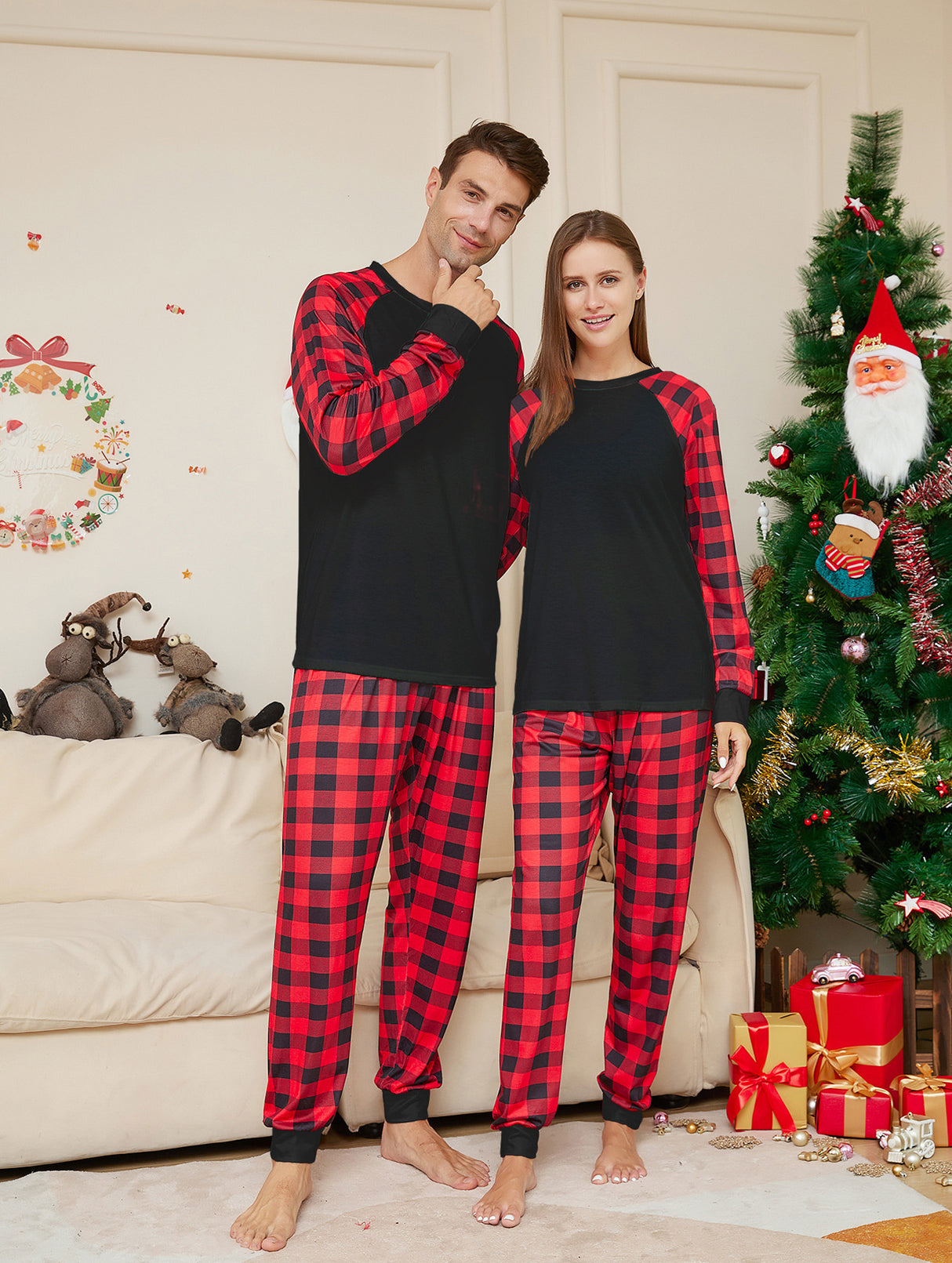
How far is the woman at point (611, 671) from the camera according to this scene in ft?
5.49

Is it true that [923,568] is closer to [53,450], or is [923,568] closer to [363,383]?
[363,383]

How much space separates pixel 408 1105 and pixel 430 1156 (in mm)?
85

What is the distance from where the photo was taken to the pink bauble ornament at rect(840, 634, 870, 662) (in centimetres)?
224

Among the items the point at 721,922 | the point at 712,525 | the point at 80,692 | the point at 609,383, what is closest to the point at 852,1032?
the point at 721,922

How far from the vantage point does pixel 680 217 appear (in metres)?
3.07

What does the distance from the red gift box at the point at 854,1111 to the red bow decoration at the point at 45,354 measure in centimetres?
232

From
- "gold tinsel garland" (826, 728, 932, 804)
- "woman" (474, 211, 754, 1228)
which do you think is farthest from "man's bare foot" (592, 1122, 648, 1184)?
"gold tinsel garland" (826, 728, 932, 804)

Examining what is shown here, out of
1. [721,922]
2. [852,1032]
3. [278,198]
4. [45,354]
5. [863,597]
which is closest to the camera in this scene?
[852,1032]

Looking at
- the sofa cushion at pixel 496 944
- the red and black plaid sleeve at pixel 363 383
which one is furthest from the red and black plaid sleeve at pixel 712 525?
the sofa cushion at pixel 496 944

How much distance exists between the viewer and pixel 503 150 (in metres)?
1.67

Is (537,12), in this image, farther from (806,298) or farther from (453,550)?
(453,550)

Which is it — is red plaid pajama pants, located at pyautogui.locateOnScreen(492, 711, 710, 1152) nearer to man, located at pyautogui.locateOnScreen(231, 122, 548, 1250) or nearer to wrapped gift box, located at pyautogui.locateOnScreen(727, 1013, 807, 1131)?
man, located at pyautogui.locateOnScreen(231, 122, 548, 1250)

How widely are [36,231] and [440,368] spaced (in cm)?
167

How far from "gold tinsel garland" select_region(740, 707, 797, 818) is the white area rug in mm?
716
